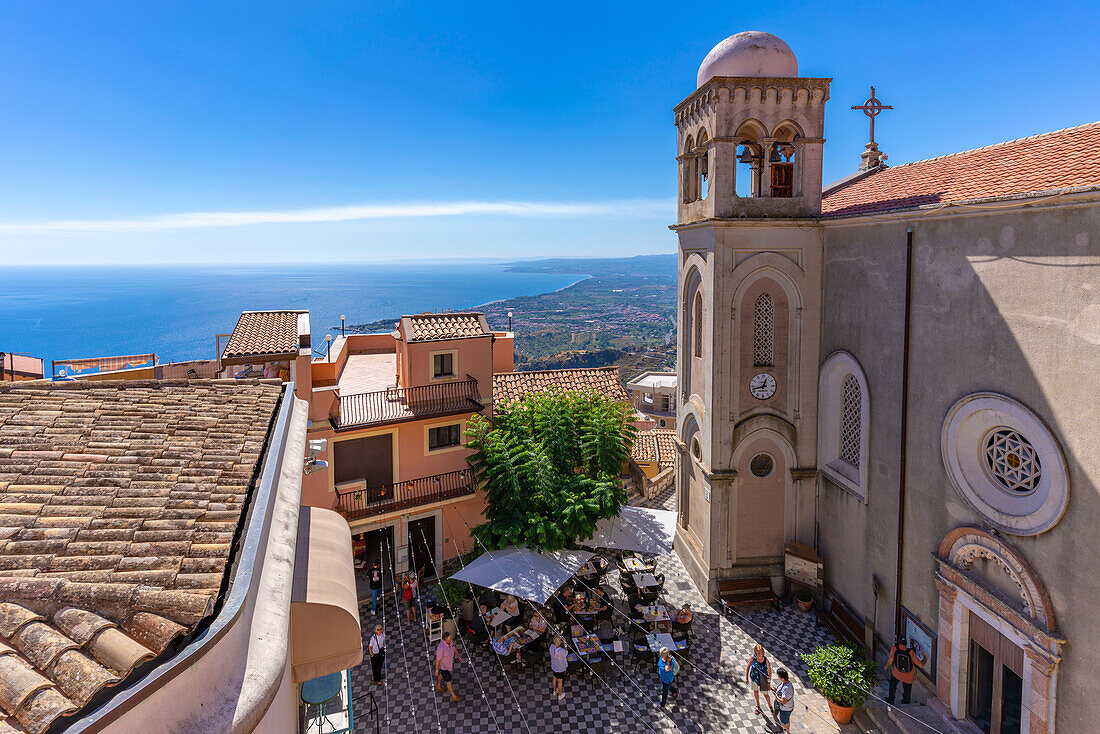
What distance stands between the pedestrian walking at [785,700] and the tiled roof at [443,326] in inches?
483

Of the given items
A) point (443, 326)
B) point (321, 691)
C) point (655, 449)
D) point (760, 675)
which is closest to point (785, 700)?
point (760, 675)

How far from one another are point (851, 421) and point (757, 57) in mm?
8695

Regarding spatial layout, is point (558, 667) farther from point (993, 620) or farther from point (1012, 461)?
point (1012, 461)

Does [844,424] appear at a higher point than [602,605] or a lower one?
higher

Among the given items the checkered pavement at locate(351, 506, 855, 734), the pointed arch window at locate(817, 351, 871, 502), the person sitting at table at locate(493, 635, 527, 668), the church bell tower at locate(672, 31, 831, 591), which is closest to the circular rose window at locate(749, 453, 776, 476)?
the church bell tower at locate(672, 31, 831, 591)

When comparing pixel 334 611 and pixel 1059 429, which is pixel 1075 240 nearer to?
pixel 1059 429

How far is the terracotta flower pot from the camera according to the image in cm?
1095

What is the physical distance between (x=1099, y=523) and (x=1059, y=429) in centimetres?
130

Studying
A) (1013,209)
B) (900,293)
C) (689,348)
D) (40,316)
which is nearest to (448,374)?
(689,348)

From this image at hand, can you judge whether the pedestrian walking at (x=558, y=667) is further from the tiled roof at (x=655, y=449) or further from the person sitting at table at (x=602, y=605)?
the tiled roof at (x=655, y=449)

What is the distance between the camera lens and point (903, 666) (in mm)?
11031

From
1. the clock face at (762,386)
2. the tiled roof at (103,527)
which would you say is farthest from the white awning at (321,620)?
the clock face at (762,386)

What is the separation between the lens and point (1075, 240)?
320 inches

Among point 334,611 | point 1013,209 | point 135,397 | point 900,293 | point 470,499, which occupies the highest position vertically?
point 1013,209
